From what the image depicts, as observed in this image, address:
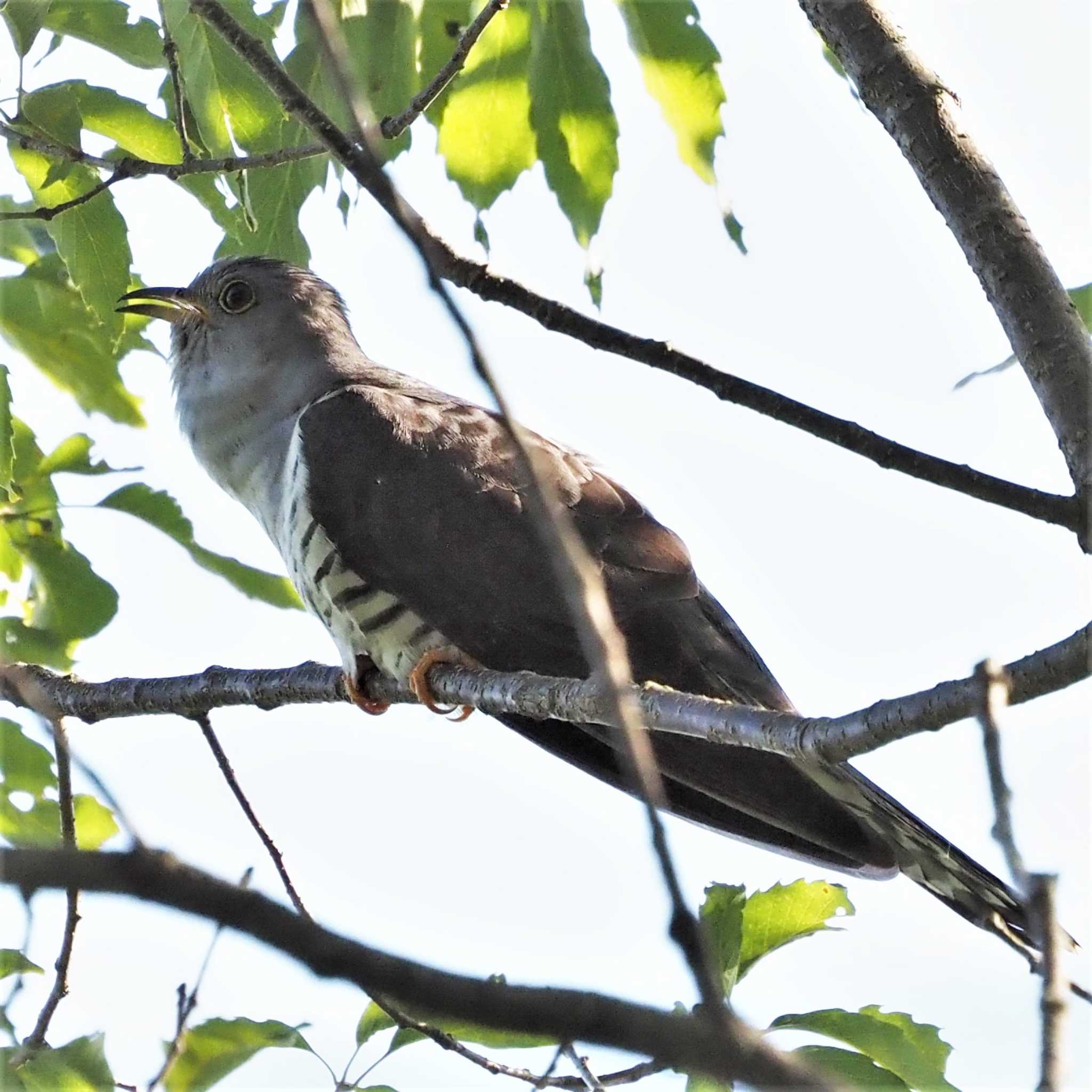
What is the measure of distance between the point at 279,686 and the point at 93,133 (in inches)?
48.5

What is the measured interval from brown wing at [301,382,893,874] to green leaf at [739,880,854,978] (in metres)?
0.34

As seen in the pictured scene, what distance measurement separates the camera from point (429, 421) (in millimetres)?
3756

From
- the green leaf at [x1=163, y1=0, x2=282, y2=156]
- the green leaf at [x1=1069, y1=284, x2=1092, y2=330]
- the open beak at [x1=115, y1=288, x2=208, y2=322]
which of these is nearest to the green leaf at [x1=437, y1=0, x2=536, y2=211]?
the green leaf at [x1=163, y1=0, x2=282, y2=156]

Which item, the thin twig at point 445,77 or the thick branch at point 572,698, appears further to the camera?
the thin twig at point 445,77

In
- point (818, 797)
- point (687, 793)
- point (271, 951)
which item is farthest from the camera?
point (687, 793)

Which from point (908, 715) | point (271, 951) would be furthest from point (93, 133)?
point (271, 951)

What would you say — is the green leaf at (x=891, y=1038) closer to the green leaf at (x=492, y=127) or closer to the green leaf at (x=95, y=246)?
the green leaf at (x=492, y=127)

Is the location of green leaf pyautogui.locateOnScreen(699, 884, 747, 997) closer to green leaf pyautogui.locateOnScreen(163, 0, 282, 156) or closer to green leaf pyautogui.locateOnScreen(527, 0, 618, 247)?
green leaf pyautogui.locateOnScreen(527, 0, 618, 247)

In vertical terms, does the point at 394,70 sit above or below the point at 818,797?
above

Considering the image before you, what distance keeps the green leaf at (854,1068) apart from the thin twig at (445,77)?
175 centimetres

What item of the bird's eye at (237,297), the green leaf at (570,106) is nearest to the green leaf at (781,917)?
the green leaf at (570,106)

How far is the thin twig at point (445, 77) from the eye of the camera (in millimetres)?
2434

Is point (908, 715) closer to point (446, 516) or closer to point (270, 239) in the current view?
point (270, 239)

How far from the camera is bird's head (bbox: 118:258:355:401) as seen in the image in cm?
430
